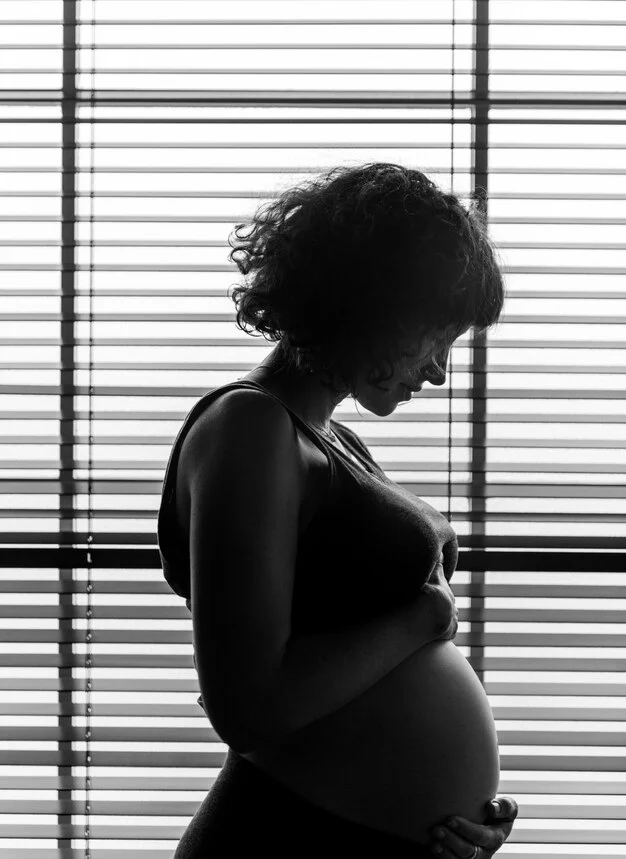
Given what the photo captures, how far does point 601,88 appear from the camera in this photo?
1.54m

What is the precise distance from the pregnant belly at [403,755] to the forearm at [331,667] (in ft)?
0.14

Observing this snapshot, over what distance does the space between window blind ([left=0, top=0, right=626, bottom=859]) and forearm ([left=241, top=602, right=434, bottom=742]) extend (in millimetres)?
682

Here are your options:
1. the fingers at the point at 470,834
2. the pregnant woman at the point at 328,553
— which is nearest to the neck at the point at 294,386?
the pregnant woman at the point at 328,553

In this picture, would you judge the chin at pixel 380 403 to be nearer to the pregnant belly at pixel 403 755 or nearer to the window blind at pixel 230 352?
the pregnant belly at pixel 403 755

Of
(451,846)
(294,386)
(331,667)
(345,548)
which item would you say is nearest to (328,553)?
(345,548)

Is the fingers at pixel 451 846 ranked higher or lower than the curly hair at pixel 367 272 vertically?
lower

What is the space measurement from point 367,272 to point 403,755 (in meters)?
0.59

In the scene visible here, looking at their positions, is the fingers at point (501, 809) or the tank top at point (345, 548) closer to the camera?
the tank top at point (345, 548)

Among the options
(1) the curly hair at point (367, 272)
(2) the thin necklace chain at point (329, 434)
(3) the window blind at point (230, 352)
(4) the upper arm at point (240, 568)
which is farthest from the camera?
(3) the window blind at point (230, 352)

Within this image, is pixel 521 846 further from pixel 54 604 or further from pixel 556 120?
pixel 556 120

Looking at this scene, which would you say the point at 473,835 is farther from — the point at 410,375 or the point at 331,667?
the point at 410,375

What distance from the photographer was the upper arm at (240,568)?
2.36 feet

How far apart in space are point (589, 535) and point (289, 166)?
99cm

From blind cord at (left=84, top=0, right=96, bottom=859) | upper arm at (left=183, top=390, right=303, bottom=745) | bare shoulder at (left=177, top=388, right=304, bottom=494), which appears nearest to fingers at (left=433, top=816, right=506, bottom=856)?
upper arm at (left=183, top=390, right=303, bottom=745)
